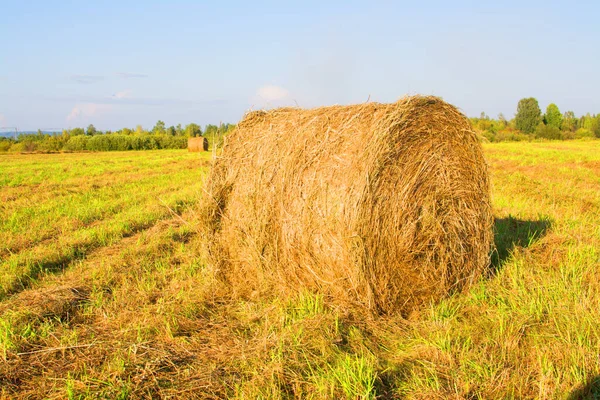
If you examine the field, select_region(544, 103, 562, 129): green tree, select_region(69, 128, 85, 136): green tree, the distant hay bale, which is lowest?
the field

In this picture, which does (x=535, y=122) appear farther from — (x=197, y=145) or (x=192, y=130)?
(x=197, y=145)

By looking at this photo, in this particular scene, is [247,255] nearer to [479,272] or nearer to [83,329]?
[83,329]

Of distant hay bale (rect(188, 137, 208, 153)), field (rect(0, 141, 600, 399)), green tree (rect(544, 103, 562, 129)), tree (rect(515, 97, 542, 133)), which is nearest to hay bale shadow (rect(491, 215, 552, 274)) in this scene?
field (rect(0, 141, 600, 399))

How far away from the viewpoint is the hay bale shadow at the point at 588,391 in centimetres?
Result: 283

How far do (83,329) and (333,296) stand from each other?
2.16m

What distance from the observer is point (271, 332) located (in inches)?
149

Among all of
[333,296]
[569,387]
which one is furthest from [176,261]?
[569,387]

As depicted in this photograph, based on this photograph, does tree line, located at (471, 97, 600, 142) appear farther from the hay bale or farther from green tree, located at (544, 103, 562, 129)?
the hay bale

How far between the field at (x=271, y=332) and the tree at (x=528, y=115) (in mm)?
70864

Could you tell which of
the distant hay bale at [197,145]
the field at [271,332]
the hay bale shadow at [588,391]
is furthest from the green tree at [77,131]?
the hay bale shadow at [588,391]

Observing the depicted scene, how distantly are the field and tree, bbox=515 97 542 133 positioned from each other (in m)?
70.9

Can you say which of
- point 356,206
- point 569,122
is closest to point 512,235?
point 356,206

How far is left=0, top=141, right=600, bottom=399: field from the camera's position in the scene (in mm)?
2979

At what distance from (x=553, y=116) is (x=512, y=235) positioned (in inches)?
3037
